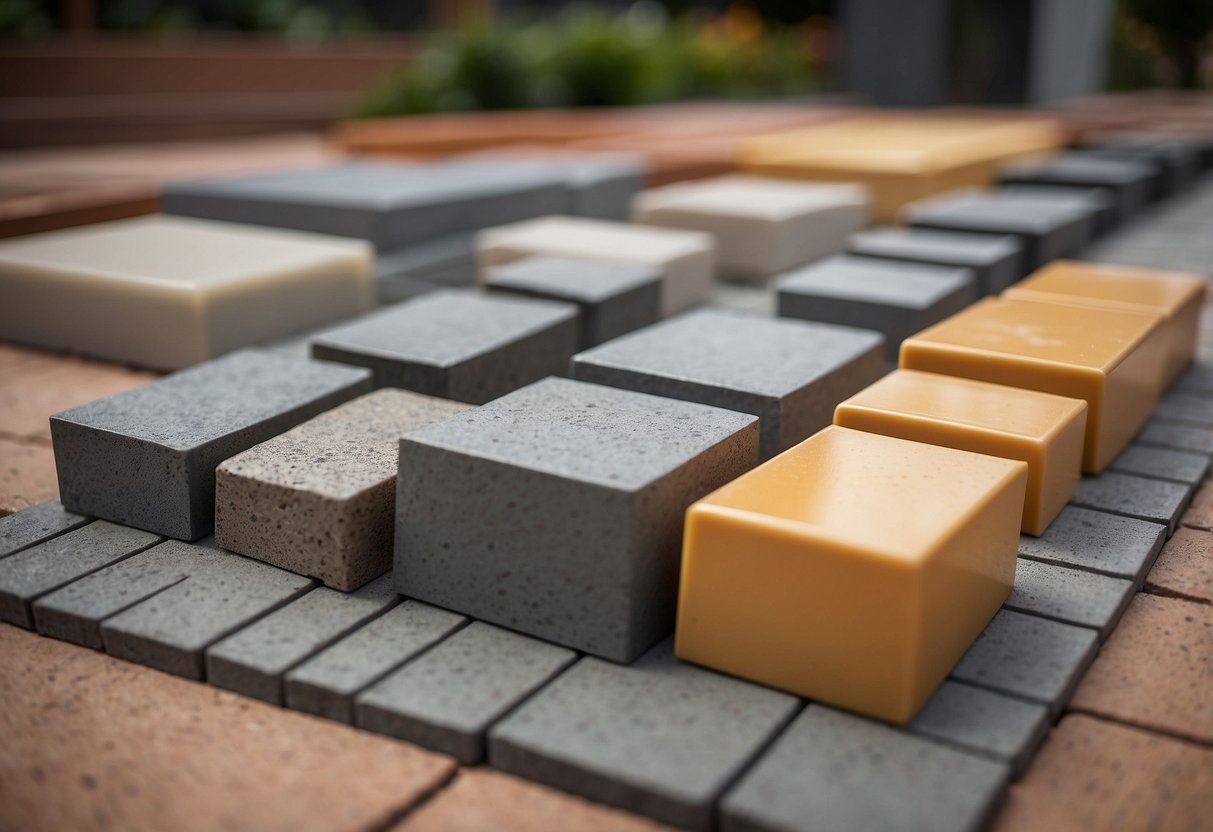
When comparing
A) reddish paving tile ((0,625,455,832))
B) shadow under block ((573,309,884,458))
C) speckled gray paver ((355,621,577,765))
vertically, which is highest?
shadow under block ((573,309,884,458))

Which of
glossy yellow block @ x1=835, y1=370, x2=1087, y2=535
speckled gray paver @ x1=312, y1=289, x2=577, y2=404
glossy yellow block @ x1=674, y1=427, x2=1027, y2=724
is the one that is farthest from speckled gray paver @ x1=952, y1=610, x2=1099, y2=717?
speckled gray paver @ x1=312, y1=289, x2=577, y2=404

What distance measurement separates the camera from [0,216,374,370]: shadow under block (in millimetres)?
4461

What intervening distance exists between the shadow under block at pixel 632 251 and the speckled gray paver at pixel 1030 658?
2.77m

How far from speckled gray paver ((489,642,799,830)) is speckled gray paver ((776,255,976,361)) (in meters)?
2.32

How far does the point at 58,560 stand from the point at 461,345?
1.39 m

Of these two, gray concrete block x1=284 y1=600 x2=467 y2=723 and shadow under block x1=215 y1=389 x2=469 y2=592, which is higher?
shadow under block x1=215 y1=389 x2=469 y2=592

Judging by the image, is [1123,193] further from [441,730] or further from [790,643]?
[441,730]

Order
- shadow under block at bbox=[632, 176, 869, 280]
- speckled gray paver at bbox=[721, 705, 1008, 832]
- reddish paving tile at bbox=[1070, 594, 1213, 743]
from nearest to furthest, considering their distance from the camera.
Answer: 1. speckled gray paver at bbox=[721, 705, 1008, 832]
2. reddish paving tile at bbox=[1070, 594, 1213, 743]
3. shadow under block at bbox=[632, 176, 869, 280]

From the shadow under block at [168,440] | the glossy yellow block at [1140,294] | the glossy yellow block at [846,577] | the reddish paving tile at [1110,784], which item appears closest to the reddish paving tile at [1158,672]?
the reddish paving tile at [1110,784]

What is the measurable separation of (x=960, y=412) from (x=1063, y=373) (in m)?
0.53

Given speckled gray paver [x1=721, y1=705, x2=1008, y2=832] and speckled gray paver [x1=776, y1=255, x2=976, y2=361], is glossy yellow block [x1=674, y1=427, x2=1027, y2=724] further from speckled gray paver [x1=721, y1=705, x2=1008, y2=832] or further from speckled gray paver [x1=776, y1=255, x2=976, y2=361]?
speckled gray paver [x1=776, y1=255, x2=976, y2=361]

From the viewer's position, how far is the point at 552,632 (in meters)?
2.53

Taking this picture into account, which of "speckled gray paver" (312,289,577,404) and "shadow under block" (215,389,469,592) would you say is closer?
"shadow under block" (215,389,469,592)

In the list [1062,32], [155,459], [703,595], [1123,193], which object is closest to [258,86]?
[1062,32]
